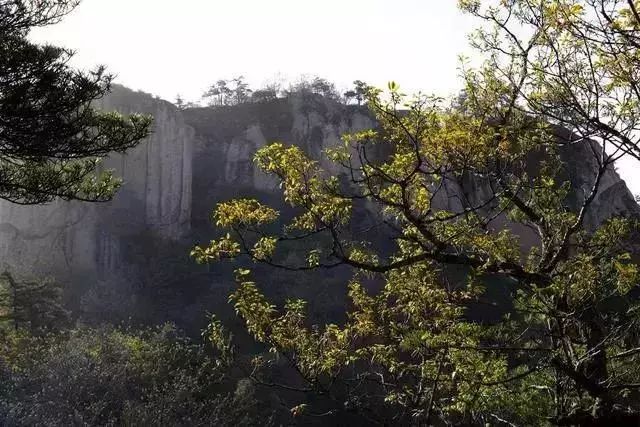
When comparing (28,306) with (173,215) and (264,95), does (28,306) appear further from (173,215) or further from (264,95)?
(264,95)

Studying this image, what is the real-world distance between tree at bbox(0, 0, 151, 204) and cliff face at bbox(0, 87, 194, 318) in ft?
75.5

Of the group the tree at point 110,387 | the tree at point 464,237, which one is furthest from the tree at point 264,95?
the tree at point 464,237

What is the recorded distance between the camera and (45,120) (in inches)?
333

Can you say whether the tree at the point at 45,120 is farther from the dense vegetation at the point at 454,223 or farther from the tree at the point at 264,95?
the tree at the point at 264,95

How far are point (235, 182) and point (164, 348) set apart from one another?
26.5 m

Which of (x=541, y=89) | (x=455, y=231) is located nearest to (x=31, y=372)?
(x=455, y=231)

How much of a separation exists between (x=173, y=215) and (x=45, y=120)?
29.4 meters

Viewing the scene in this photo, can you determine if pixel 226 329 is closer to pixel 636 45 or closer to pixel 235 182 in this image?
pixel 235 182

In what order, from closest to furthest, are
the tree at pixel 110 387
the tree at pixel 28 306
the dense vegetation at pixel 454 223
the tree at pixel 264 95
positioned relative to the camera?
the dense vegetation at pixel 454 223, the tree at pixel 110 387, the tree at pixel 28 306, the tree at pixel 264 95

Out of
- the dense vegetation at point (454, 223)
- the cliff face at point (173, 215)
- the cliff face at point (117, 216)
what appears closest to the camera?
the dense vegetation at point (454, 223)

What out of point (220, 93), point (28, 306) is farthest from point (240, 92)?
point (28, 306)

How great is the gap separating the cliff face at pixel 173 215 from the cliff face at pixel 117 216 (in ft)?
0.20

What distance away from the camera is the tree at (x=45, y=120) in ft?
26.6

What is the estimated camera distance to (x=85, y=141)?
8891 millimetres
